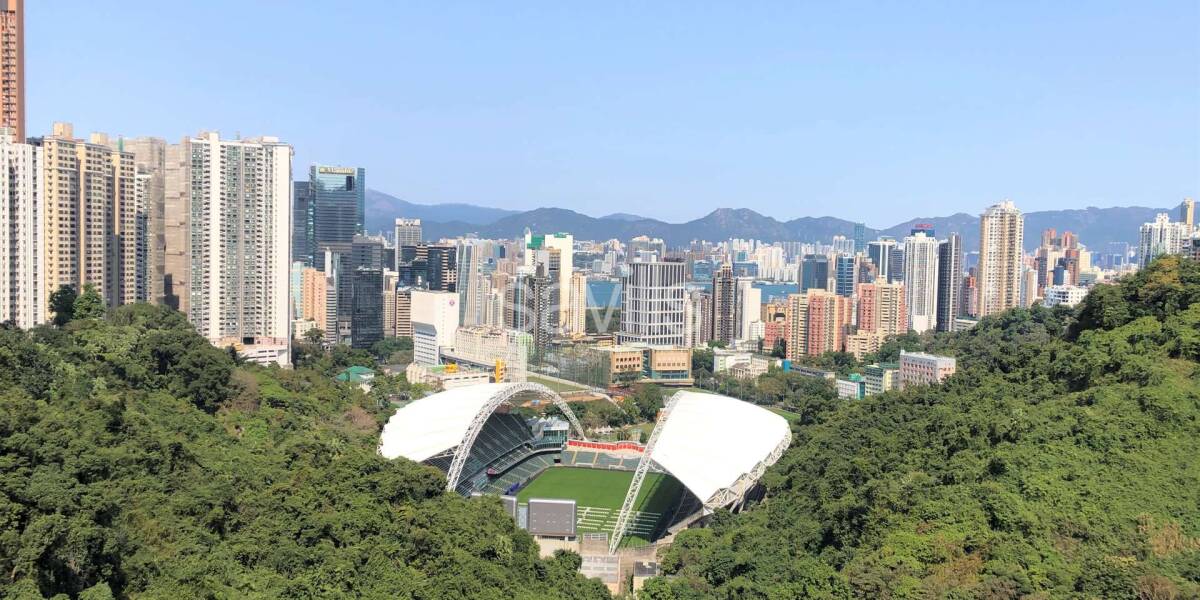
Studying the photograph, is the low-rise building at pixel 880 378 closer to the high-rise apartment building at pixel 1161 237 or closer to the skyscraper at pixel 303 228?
the high-rise apartment building at pixel 1161 237

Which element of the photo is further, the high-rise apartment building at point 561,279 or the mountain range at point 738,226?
the mountain range at point 738,226

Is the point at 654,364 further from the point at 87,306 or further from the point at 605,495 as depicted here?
the point at 87,306

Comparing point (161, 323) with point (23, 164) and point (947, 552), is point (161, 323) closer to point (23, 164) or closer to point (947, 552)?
point (23, 164)

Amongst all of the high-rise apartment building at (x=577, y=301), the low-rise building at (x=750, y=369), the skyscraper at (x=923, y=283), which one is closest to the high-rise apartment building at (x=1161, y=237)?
the skyscraper at (x=923, y=283)

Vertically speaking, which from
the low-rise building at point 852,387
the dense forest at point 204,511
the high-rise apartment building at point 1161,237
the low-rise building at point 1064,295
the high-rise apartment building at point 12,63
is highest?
the high-rise apartment building at point 12,63

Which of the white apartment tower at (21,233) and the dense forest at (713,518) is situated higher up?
the white apartment tower at (21,233)

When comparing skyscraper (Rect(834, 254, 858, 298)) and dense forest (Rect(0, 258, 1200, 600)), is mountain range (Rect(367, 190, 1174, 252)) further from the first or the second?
dense forest (Rect(0, 258, 1200, 600))

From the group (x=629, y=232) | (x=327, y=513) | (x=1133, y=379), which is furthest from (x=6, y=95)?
(x=629, y=232)

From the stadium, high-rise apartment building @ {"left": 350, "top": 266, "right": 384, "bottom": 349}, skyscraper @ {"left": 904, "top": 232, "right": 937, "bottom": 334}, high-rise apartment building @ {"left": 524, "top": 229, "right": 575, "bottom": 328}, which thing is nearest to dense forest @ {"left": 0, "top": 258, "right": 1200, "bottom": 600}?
the stadium

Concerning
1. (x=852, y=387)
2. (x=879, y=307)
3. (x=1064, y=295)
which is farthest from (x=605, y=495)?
(x=1064, y=295)
